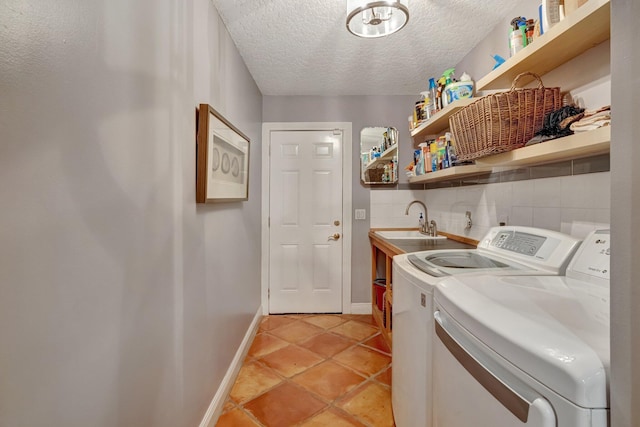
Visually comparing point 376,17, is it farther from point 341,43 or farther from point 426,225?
point 426,225

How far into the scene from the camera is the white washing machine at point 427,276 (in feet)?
3.70

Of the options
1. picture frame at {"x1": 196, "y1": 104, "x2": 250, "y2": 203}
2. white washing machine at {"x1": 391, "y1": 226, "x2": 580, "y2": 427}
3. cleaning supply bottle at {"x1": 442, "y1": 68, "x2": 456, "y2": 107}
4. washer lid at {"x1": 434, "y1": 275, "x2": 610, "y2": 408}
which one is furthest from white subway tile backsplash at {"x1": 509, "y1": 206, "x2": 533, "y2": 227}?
picture frame at {"x1": 196, "y1": 104, "x2": 250, "y2": 203}

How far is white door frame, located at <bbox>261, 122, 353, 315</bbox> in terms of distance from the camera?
3.02 m

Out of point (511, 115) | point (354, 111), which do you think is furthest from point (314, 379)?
point (354, 111)

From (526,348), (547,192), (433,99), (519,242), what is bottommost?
(526,348)

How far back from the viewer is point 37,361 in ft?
1.97

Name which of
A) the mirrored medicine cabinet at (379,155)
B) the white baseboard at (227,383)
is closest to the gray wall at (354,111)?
the mirrored medicine cabinet at (379,155)

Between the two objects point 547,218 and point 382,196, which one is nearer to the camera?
point 547,218

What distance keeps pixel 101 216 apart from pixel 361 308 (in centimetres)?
272

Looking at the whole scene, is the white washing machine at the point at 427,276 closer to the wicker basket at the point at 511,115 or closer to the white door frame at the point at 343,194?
the wicker basket at the point at 511,115

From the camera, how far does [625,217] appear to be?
1.42ft

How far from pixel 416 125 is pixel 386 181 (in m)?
0.71

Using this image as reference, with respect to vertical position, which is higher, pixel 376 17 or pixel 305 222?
pixel 376 17

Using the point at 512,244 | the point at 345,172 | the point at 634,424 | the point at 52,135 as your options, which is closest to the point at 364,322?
the point at 345,172
